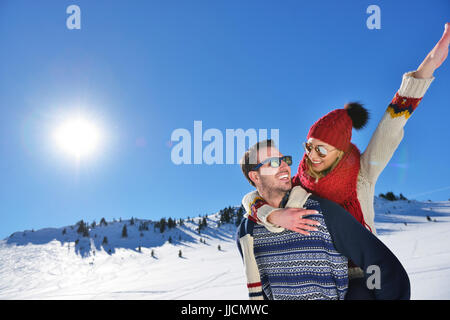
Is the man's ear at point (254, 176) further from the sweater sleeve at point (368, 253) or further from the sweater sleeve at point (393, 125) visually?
the sweater sleeve at point (393, 125)

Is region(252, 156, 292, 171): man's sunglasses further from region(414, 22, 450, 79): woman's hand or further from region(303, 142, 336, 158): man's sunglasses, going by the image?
region(414, 22, 450, 79): woman's hand

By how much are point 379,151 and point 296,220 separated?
3.05ft

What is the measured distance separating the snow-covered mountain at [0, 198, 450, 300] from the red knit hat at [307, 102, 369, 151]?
127 inches

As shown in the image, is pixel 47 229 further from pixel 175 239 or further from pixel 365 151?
pixel 365 151

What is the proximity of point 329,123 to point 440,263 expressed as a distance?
5522 millimetres

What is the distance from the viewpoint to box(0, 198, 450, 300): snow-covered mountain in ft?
22.4

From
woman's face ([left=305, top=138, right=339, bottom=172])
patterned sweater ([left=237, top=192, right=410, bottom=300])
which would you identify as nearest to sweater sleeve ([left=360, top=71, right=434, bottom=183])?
woman's face ([left=305, top=138, right=339, bottom=172])

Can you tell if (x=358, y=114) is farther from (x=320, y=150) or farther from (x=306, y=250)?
(x=306, y=250)

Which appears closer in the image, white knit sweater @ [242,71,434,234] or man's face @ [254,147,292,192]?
white knit sweater @ [242,71,434,234]

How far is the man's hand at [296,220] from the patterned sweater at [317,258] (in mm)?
103

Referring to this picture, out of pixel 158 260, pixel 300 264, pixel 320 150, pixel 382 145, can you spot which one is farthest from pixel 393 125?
pixel 158 260

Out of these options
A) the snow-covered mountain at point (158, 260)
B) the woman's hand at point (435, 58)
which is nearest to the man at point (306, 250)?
the woman's hand at point (435, 58)

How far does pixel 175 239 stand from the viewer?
3272 cm
